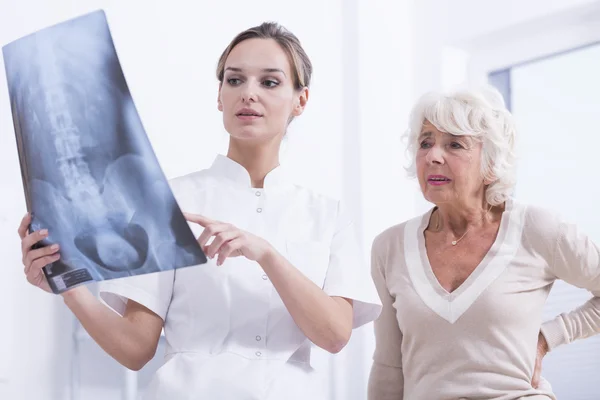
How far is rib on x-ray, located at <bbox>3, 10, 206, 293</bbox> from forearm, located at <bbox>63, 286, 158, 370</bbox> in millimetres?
113

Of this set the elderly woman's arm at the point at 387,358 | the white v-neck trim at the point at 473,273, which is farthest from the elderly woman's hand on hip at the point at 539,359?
the elderly woman's arm at the point at 387,358

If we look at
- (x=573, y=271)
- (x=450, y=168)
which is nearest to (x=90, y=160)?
→ (x=450, y=168)

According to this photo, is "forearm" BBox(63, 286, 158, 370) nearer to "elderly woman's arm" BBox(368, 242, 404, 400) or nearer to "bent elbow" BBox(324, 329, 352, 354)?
"bent elbow" BBox(324, 329, 352, 354)

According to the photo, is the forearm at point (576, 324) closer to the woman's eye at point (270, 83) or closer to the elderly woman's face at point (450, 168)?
the elderly woman's face at point (450, 168)

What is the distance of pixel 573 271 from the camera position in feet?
5.32

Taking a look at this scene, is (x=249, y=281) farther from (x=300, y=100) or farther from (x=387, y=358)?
(x=387, y=358)

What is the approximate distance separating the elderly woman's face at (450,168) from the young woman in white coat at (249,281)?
1.41 feet

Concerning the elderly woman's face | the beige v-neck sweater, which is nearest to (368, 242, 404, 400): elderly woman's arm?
the beige v-neck sweater

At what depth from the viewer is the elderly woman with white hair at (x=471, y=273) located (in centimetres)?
157

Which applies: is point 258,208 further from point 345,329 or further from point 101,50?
point 101,50

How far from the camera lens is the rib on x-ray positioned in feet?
3.10

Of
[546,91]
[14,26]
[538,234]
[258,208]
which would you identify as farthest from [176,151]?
[546,91]

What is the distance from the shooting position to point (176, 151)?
200 cm

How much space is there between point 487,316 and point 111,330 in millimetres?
824
